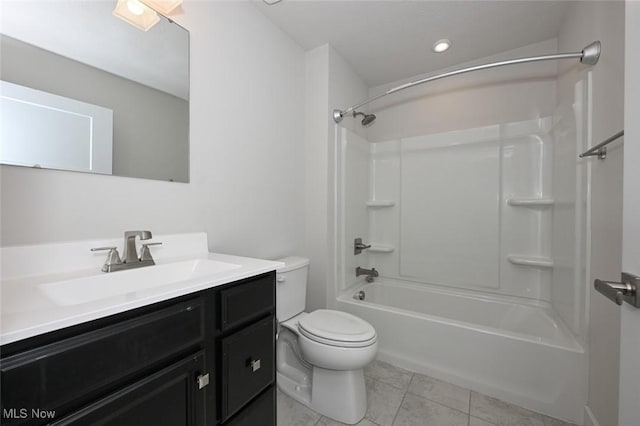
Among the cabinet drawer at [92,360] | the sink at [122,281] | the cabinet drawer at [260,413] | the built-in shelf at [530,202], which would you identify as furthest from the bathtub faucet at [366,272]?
the cabinet drawer at [92,360]

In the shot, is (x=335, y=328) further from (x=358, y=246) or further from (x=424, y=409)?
(x=358, y=246)

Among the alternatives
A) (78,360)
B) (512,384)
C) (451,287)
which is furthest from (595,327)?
(78,360)

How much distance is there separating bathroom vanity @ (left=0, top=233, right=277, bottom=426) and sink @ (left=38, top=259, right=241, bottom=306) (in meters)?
0.03

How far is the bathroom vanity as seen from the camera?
1.61 feet

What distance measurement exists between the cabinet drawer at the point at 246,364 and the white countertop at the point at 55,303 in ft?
0.76

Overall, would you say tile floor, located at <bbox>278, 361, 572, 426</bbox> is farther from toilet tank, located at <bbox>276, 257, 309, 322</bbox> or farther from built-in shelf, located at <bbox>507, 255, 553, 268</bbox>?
built-in shelf, located at <bbox>507, 255, 553, 268</bbox>

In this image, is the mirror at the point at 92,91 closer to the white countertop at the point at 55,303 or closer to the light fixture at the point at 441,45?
the white countertop at the point at 55,303

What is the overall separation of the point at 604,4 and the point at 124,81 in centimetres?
220

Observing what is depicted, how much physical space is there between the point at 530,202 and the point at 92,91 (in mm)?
2675

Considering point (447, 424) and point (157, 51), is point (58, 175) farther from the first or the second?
point (447, 424)

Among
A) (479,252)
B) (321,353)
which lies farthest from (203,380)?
(479,252)

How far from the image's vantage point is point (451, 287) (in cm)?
224

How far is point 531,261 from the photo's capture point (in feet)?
6.27

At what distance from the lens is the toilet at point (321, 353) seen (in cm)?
132
